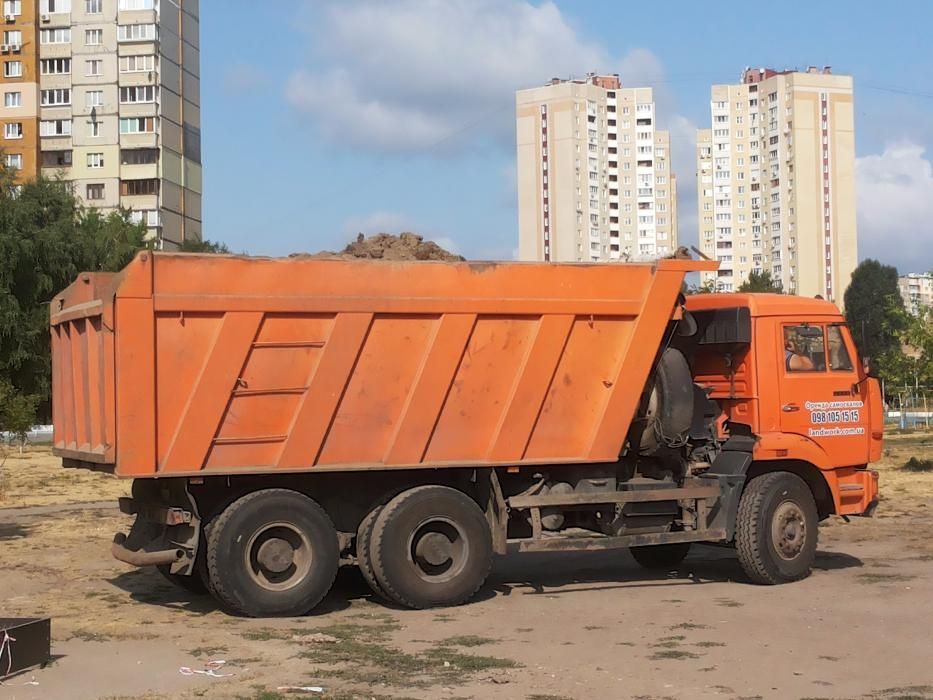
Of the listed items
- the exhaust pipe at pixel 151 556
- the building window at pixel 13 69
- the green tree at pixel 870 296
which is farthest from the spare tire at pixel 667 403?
the green tree at pixel 870 296

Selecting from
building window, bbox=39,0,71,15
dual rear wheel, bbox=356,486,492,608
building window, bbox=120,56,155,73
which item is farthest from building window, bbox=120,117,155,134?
dual rear wheel, bbox=356,486,492,608

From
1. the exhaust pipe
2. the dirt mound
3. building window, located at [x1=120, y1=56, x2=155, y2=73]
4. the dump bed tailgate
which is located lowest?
the exhaust pipe

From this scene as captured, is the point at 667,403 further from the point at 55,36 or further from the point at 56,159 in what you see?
the point at 55,36

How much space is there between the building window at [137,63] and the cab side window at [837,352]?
2579 inches

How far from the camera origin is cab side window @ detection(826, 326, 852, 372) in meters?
11.8

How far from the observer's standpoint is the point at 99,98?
7225cm

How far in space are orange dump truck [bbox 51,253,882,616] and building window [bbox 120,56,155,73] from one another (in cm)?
6438

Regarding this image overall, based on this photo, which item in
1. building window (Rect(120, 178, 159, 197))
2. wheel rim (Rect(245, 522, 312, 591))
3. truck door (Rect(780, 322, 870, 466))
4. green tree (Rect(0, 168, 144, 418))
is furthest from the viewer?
building window (Rect(120, 178, 159, 197))

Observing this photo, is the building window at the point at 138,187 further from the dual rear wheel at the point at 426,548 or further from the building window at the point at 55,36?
the dual rear wheel at the point at 426,548

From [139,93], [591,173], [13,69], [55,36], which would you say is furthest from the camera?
[591,173]

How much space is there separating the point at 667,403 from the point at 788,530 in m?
1.78

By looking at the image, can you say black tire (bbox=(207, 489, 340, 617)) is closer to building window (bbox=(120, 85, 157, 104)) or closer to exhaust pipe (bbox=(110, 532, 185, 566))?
exhaust pipe (bbox=(110, 532, 185, 566))

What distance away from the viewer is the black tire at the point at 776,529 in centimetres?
1118

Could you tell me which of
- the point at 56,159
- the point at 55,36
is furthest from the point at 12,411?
the point at 55,36
